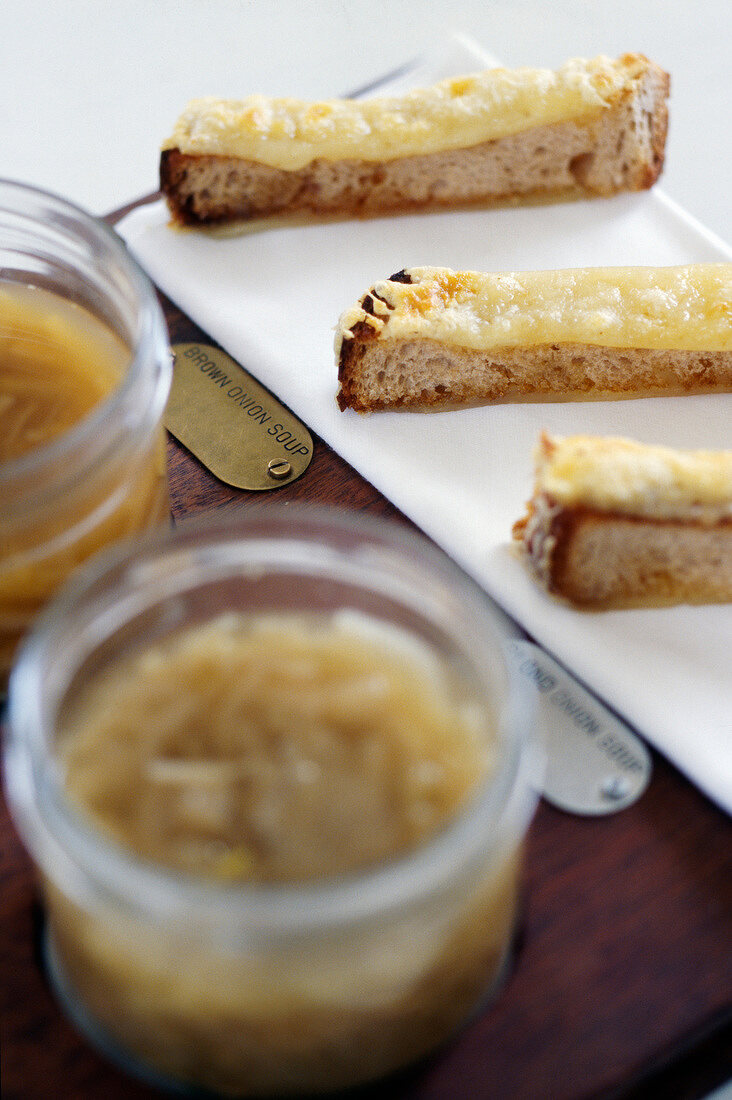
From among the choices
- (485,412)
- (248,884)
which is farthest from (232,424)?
(248,884)

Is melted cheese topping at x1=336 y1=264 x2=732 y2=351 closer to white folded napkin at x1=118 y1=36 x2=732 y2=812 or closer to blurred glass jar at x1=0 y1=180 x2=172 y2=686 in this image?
white folded napkin at x1=118 y1=36 x2=732 y2=812

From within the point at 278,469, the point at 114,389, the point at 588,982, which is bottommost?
the point at 588,982

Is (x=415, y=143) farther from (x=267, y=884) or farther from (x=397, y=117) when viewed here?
(x=267, y=884)

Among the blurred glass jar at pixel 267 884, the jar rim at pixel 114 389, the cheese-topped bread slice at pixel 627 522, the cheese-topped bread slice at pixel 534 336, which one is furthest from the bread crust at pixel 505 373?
the blurred glass jar at pixel 267 884

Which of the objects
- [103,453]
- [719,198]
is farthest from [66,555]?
[719,198]

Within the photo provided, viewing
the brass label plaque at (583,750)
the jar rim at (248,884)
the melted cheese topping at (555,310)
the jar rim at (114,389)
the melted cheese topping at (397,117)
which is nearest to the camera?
the jar rim at (248,884)

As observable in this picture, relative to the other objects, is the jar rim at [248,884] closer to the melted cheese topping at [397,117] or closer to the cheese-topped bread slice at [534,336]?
the cheese-topped bread slice at [534,336]

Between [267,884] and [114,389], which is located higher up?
[114,389]
